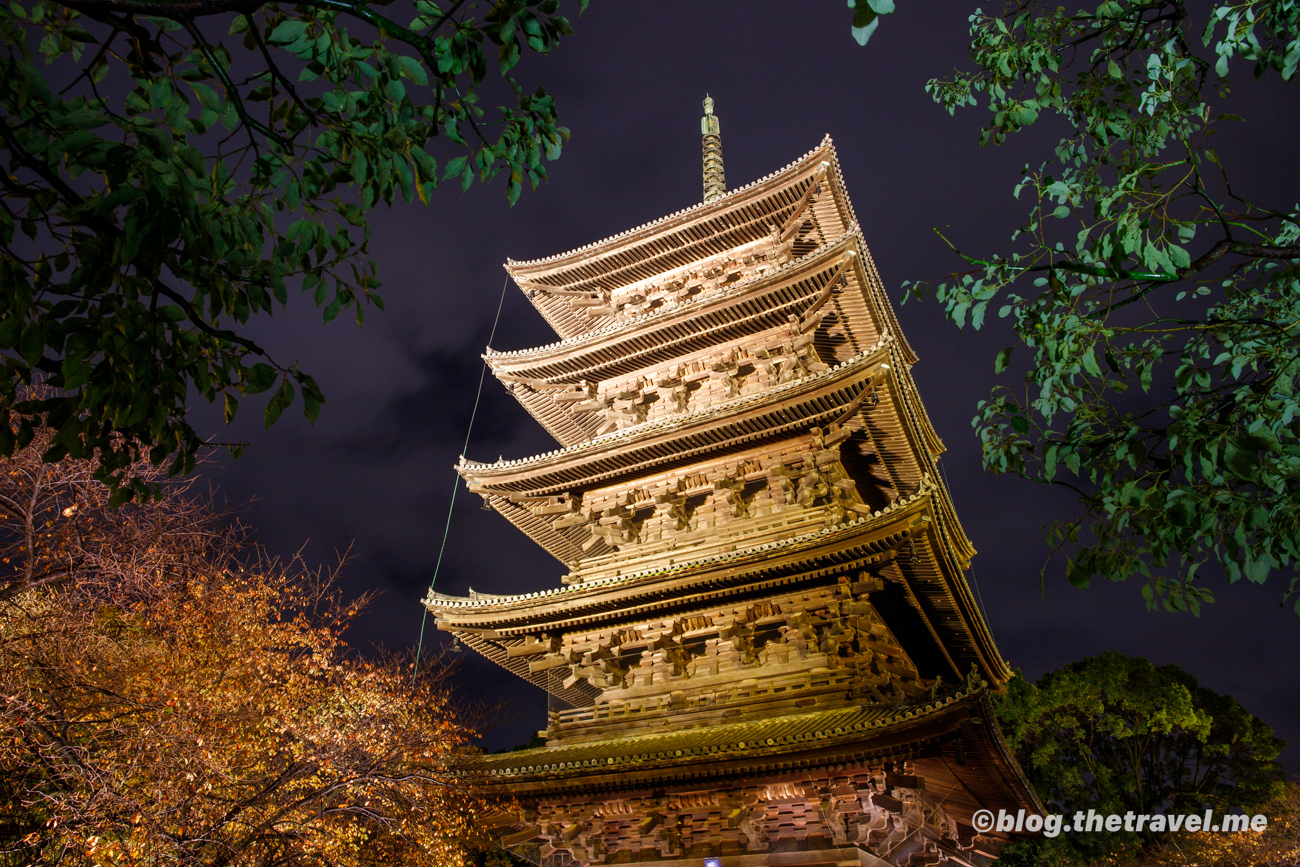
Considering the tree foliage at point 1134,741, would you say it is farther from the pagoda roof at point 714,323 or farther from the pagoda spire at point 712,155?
the pagoda spire at point 712,155

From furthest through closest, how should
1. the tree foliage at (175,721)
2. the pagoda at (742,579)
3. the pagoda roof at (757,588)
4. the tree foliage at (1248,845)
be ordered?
the tree foliage at (1248,845) → the pagoda roof at (757,588) → the pagoda at (742,579) → the tree foliage at (175,721)

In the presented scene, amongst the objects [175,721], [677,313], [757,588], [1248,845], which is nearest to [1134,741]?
[1248,845]

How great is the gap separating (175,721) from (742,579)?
8627 millimetres

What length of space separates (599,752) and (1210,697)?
25349 millimetres

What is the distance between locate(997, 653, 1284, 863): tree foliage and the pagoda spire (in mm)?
20618

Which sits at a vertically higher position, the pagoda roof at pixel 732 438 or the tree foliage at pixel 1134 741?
the pagoda roof at pixel 732 438

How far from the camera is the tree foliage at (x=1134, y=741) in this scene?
24.7m

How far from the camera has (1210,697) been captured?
25969mm

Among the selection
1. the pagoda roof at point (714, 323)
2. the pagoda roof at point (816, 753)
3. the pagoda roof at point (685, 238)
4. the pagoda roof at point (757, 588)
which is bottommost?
the pagoda roof at point (816, 753)

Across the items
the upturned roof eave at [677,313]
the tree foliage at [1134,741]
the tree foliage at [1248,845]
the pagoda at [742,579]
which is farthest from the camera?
the tree foliage at [1134,741]

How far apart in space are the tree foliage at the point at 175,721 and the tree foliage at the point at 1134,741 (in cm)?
2142

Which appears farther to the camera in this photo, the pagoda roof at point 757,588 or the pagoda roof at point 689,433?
the pagoda roof at point 689,433

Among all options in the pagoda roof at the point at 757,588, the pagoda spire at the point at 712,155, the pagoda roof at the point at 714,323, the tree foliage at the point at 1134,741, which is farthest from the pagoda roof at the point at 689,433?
the tree foliage at the point at 1134,741

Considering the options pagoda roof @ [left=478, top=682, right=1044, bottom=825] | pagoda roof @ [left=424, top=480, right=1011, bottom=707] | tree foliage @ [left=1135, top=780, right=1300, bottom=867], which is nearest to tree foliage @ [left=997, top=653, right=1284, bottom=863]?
tree foliage @ [left=1135, top=780, right=1300, bottom=867]
